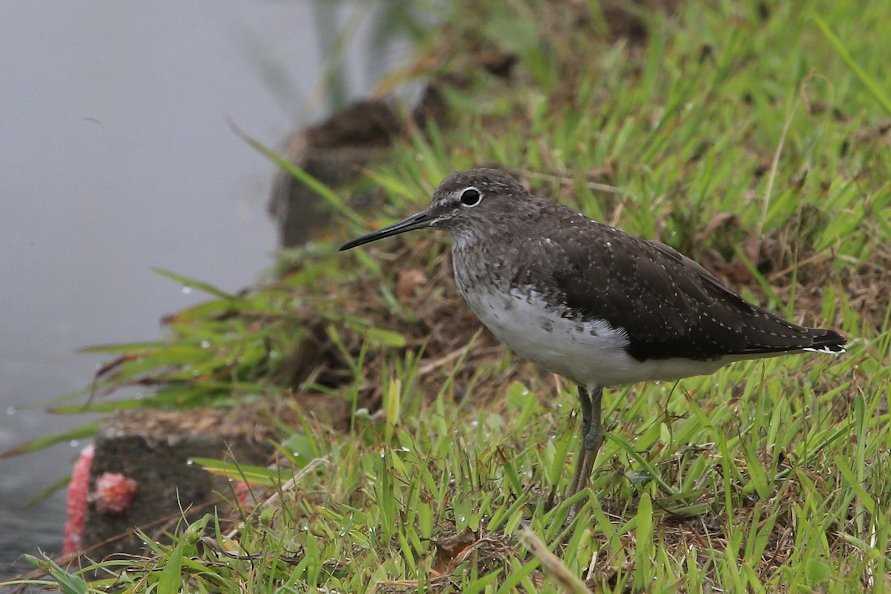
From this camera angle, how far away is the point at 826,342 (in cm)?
461

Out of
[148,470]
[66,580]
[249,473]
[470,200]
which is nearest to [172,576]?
[66,580]

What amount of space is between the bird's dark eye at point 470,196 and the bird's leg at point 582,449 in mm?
765

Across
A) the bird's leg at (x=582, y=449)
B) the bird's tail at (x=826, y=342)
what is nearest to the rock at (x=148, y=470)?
the bird's leg at (x=582, y=449)

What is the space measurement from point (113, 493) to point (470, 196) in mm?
2202

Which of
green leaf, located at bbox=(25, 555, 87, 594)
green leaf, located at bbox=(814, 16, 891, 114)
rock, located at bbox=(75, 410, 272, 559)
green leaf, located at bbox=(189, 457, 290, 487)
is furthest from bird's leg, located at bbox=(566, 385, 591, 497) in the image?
green leaf, located at bbox=(814, 16, 891, 114)

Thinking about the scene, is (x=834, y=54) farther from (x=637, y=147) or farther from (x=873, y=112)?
(x=637, y=147)

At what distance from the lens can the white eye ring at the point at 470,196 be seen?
486 cm

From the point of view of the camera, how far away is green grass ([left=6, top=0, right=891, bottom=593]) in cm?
407

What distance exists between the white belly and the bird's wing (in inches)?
1.8

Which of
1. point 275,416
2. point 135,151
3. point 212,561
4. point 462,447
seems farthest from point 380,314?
point 135,151

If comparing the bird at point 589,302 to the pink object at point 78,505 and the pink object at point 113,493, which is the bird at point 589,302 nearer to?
the pink object at point 113,493

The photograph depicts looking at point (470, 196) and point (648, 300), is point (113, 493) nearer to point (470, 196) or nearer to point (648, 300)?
point (470, 196)

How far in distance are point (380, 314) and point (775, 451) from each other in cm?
254

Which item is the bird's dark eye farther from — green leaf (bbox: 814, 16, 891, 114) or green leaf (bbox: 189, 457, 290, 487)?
green leaf (bbox: 814, 16, 891, 114)
